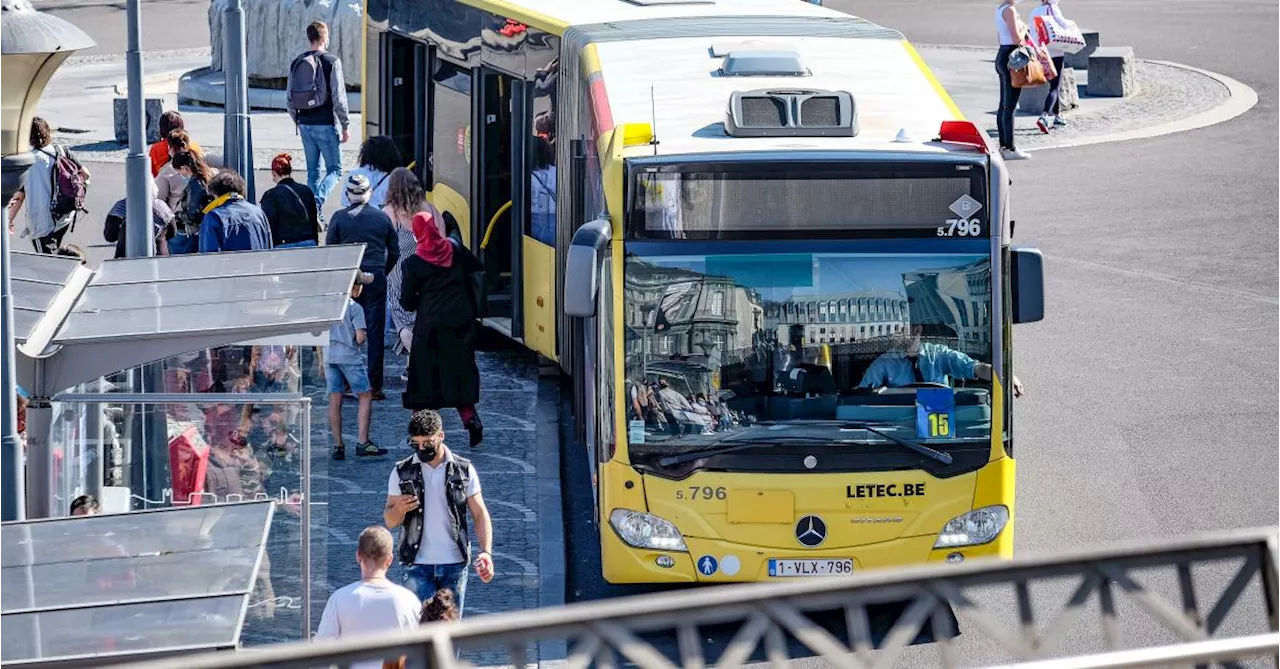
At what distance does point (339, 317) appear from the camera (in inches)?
357

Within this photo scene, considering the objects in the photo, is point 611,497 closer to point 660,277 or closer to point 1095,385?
point 660,277

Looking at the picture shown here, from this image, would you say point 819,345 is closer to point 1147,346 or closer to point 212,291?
point 212,291

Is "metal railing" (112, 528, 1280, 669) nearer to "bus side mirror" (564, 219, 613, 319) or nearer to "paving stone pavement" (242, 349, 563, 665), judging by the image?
"paving stone pavement" (242, 349, 563, 665)

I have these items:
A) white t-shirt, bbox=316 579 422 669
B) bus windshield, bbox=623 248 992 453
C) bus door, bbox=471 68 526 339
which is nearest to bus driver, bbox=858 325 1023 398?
bus windshield, bbox=623 248 992 453

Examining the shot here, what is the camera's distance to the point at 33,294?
9547 mm

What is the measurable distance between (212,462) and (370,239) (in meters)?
4.28

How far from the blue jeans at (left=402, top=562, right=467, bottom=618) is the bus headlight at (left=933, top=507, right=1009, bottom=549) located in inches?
97.4

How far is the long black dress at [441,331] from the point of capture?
12797 millimetres

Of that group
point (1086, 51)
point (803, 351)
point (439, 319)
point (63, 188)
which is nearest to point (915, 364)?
point (803, 351)

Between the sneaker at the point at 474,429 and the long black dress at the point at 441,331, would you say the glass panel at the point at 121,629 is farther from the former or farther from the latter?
the sneaker at the point at 474,429

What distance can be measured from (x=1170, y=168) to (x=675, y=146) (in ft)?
48.5

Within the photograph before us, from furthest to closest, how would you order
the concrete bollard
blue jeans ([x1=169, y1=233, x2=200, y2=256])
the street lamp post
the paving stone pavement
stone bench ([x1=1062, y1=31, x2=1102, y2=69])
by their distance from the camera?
stone bench ([x1=1062, y1=31, x2=1102, y2=69]) → the concrete bollard → blue jeans ([x1=169, y1=233, x2=200, y2=256]) → the paving stone pavement → the street lamp post

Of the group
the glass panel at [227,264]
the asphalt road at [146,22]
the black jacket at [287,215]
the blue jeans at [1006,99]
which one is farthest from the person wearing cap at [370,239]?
the asphalt road at [146,22]

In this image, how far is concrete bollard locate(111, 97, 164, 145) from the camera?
77.0 feet
